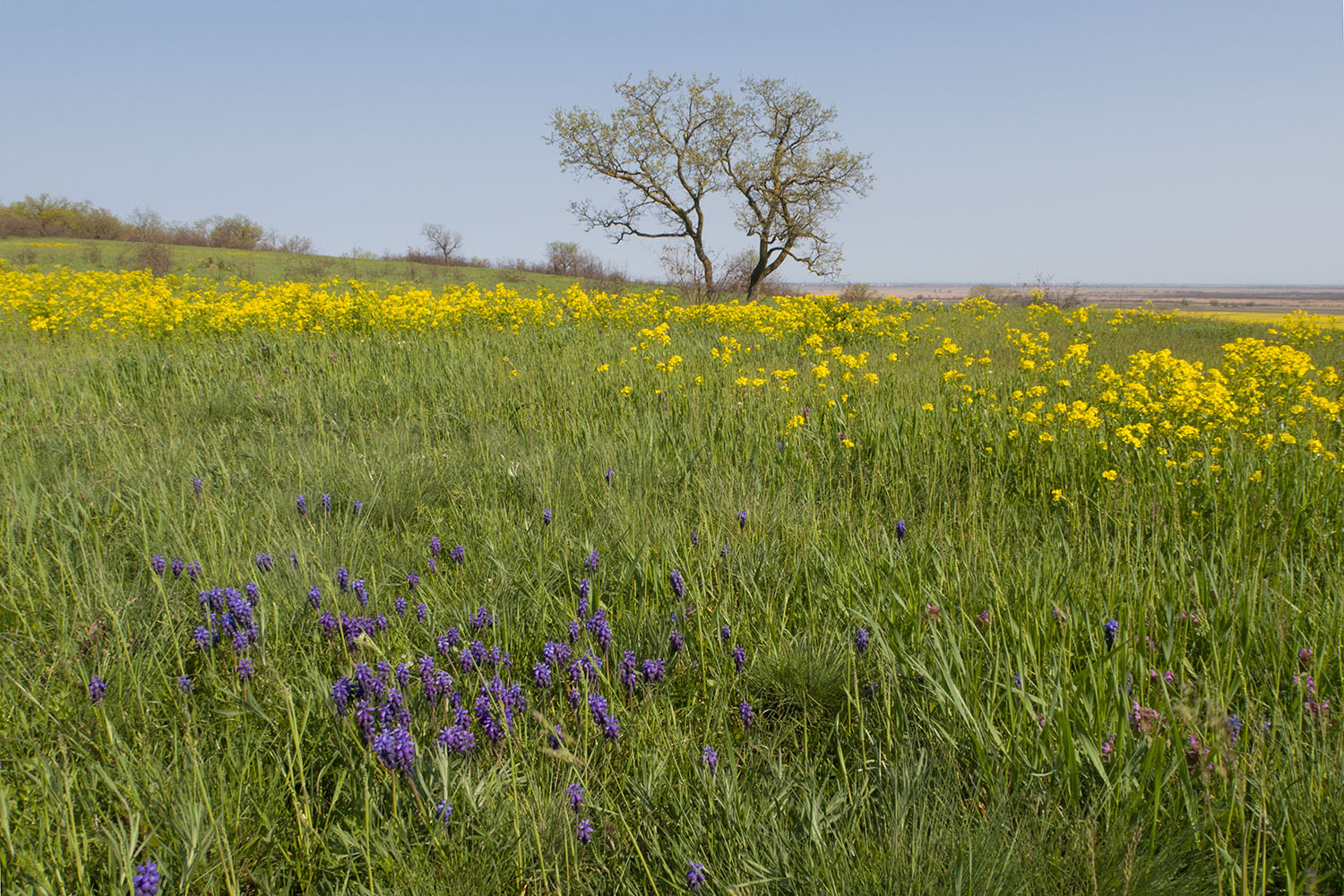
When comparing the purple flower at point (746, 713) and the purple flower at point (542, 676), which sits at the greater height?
the purple flower at point (542, 676)

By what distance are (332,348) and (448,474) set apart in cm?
481

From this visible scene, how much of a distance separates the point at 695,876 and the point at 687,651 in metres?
0.88

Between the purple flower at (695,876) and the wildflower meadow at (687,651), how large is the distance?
0.04 feet

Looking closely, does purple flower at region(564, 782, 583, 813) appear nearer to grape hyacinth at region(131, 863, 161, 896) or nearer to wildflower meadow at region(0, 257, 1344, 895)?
wildflower meadow at region(0, 257, 1344, 895)

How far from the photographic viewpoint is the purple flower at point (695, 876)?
1234 millimetres

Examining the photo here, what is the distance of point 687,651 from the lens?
6.92ft

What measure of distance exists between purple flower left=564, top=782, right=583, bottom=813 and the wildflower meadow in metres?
0.01

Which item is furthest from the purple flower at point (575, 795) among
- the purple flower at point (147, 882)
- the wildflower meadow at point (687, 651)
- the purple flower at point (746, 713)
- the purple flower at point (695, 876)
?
the purple flower at point (147, 882)

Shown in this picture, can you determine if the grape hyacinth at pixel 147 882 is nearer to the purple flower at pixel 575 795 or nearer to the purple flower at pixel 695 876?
the purple flower at pixel 575 795

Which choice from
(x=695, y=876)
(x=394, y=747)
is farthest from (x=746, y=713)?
(x=394, y=747)

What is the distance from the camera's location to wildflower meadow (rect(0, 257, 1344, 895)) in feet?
4.45

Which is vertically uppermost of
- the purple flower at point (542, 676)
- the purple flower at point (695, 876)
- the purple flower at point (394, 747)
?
the purple flower at point (394, 747)

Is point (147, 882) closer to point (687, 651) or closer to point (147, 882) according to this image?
point (147, 882)

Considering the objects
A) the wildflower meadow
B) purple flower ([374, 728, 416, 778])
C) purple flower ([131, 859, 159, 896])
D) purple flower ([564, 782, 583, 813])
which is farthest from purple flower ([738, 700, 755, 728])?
purple flower ([131, 859, 159, 896])
